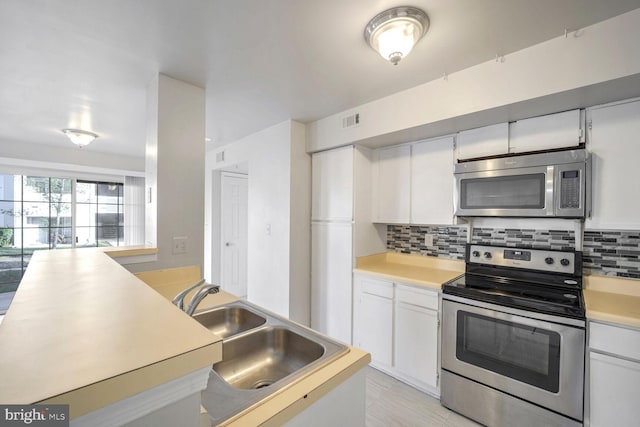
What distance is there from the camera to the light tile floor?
1.90 m

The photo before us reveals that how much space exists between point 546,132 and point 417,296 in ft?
5.01

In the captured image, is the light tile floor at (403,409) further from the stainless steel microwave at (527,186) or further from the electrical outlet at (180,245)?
the electrical outlet at (180,245)

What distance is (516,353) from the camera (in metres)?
1.74

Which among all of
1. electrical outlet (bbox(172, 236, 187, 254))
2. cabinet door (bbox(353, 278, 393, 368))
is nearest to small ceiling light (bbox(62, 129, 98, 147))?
electrical outlet (bbox(172, 236, 187, 254))

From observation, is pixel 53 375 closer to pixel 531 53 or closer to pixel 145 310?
pixel 145 310

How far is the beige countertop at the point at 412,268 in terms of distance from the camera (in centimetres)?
225

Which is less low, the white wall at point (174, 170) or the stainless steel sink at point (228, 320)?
the white wall at point (174, 170)

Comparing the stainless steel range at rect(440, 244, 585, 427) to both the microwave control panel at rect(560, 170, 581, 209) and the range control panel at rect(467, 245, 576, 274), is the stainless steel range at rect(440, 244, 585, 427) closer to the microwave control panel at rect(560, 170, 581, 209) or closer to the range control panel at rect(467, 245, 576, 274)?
the range control panel at rect(467, 245, 576, 274)

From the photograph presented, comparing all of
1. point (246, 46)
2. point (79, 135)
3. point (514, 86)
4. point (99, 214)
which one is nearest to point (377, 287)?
point (514, 86)

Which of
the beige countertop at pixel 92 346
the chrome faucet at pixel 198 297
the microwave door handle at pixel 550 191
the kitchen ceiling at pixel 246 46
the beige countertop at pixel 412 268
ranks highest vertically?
the kitchen ceiling at pixel 246 46

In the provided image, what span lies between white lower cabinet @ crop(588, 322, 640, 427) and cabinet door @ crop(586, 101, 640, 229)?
0.66m

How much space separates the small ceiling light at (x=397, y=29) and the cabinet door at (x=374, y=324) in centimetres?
179

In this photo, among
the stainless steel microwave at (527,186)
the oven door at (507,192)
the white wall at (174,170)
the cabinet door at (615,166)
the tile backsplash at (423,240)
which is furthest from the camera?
the tile backsplash at (423,240)

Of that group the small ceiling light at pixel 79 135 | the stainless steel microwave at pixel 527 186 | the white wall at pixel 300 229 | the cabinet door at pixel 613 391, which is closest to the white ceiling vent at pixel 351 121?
the white wall at pixel 300 229
